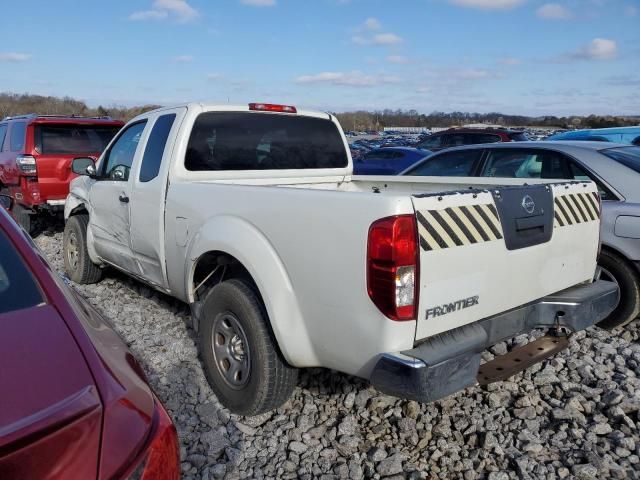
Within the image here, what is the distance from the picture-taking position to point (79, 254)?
569 centimetres

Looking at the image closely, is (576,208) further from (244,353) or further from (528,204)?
(244,353)

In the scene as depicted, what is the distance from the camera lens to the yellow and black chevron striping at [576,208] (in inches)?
123

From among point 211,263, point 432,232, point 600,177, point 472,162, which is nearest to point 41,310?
point 432,232

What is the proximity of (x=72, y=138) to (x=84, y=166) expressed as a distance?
10.4 feet

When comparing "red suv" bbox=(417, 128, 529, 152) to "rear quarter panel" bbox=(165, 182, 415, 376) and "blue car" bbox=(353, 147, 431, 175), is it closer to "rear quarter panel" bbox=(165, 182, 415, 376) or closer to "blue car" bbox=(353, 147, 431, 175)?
"blue car" bbox=(353, 147, 431, 175)

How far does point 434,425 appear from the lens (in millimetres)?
3148

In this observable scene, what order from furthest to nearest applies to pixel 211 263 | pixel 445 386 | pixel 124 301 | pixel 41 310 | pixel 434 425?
pixel 124 301 < pixel 211 263 < pixel 434 425 < pixel 445 386 < pixel 41 310

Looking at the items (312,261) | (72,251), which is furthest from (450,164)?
(72,251)

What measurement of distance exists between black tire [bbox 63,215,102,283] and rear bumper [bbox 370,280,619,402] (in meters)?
4.21

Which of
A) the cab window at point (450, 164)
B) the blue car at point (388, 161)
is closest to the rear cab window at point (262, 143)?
the cab window at point (450, 164)

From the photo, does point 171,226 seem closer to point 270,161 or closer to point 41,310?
point 270,161

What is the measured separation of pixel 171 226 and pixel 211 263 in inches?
17.6

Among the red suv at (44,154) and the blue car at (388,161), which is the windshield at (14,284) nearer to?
the red suv at (44,154)

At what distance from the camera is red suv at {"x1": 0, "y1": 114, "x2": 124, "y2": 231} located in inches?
298
